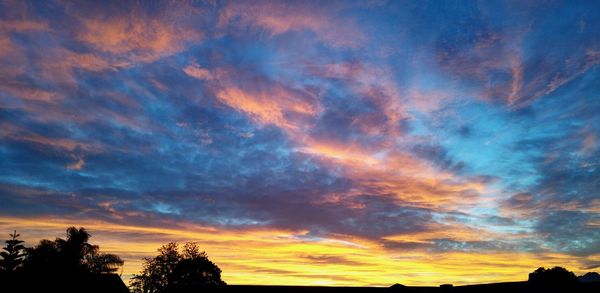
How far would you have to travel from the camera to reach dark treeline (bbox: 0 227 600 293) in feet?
133

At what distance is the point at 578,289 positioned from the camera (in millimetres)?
35750

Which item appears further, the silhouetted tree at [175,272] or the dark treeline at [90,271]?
the silhouetted tree at [175,272]

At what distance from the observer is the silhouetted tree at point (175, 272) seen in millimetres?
68062

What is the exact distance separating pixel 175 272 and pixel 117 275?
13949 millimetres

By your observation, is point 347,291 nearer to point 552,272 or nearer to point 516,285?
point 516,285

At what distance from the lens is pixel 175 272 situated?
6931 centimetres

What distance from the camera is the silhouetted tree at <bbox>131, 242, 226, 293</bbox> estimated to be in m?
68.1

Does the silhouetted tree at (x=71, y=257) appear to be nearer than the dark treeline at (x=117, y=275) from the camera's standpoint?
No

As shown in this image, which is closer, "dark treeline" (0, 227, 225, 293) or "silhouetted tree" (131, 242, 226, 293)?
"dark treeline" (0, 227, 225, 293)

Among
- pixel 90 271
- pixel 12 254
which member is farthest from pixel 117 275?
pixel 12 254

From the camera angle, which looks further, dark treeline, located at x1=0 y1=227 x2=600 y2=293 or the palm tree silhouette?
the palm tree silhouette

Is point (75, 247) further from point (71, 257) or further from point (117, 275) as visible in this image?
point (117, 275)

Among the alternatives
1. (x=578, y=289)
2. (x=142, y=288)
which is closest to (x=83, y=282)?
(x=142, y=288)

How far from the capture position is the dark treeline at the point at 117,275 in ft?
133
